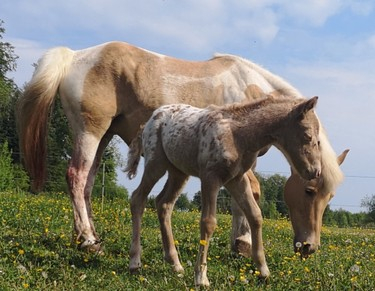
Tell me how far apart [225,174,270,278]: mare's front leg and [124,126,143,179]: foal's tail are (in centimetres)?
133

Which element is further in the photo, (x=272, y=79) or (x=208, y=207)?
(x=272, y=79)

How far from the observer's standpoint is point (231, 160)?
487 centimetres

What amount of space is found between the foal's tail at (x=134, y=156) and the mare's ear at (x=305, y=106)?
1.94 metres

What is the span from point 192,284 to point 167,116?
70.2 inches

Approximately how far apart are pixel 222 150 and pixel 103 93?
2986 millimetres

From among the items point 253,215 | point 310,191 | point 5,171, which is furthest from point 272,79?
point 5,171

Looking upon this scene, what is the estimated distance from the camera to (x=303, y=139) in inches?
192

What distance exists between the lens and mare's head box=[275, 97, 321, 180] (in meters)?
4.85

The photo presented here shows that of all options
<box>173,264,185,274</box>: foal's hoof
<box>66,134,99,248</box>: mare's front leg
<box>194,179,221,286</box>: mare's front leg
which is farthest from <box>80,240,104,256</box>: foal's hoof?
<box>194,179,221,286</box>: mare's front leg

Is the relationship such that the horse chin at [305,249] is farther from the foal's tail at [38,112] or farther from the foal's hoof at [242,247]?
the foal's tail at [38,112]

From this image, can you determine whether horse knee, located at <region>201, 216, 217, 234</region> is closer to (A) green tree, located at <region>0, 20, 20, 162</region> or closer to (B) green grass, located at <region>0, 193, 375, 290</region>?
(B) green grass, located at <region>0, 193, 375, 290</region>

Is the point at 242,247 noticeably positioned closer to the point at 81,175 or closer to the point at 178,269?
the point at 178,269

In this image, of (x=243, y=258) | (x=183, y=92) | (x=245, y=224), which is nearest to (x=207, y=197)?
(x=243, y=258)

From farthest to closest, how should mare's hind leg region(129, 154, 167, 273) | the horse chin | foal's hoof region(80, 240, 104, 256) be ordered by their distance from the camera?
the horse chin
foal's hoof region(80, 240, 104, 256)
mare's hind leg region(129, 154, 167, 273)
